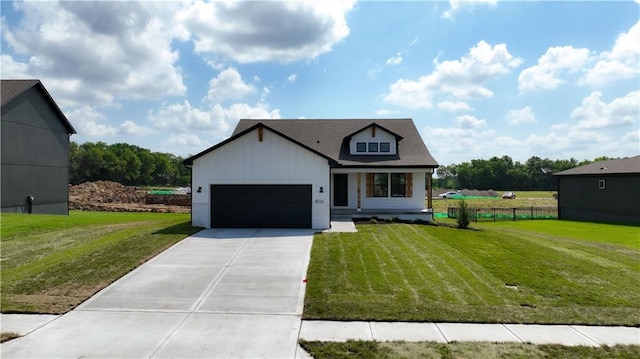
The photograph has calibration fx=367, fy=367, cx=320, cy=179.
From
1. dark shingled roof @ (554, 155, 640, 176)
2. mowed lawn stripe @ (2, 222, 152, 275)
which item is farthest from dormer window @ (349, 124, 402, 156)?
dark shingled roof @ (554, 155, 640, 176)

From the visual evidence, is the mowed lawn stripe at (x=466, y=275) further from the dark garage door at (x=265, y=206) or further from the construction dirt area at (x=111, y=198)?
the construction dirt area at (x=111, y=198)

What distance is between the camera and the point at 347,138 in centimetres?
2209

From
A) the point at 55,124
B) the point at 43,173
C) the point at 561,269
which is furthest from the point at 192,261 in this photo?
the point at 55,124

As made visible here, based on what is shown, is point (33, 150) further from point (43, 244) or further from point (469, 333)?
point (469, 333)

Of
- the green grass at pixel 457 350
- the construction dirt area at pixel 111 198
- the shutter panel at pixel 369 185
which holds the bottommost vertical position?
the green grass at pixel 457 350

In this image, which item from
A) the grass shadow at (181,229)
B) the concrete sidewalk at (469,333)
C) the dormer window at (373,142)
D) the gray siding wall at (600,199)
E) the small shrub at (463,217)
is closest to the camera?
the concrete sidewalk at (469,333)

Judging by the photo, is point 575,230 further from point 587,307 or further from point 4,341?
point 4,341

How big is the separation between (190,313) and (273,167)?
9249mm

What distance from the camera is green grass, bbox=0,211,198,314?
780 cm

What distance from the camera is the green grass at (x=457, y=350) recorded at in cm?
553

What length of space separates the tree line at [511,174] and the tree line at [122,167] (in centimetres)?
8341

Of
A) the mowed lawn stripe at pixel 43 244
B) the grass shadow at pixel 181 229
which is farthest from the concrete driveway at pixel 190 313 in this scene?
the mowed lawn stripe at pixel 43 244

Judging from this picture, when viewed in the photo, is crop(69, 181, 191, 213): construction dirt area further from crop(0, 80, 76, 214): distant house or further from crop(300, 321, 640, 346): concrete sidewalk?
crop(300, 321, 640, 346): concrete sidewalk

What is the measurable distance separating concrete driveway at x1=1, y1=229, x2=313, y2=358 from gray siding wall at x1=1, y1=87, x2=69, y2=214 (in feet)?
54.7
